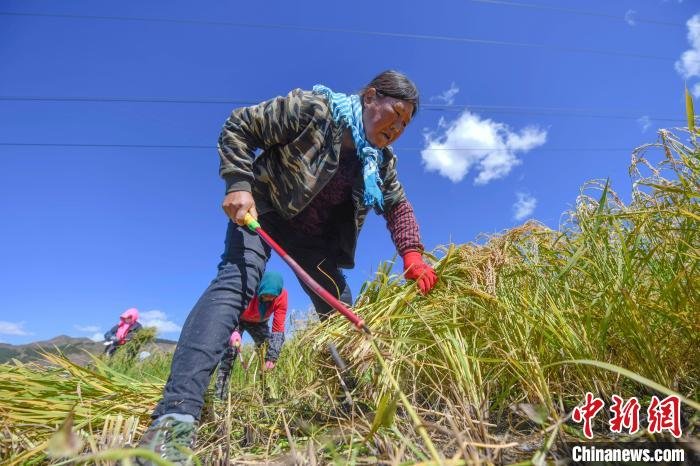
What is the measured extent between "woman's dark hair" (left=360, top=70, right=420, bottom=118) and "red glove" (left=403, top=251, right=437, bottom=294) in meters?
0.64

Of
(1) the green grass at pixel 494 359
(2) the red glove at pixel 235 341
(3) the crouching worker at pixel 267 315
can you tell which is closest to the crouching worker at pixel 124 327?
(3) the crouching worker at pixel 267 315

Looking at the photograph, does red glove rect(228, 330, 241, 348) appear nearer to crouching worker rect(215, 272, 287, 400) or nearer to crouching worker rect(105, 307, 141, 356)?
crouching worker rect(215, 272, 287, 400)

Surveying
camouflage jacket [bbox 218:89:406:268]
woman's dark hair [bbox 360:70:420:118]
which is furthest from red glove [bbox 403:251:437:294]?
woman's dark hair [bbox 360:70:420:118]

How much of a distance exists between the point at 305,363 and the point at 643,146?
3.99 ft

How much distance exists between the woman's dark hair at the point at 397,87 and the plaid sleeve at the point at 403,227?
0.47 meters

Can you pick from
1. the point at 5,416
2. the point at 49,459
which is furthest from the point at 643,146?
the point at 5,416

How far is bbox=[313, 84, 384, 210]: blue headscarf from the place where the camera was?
1.57 m

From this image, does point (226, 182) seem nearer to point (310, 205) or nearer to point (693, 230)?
point (310, 205)

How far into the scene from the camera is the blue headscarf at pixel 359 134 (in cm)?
157

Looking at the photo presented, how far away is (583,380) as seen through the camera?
3.00 feet

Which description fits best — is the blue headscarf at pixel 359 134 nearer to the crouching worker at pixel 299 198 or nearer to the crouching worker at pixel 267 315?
the crouching worker at pixel 299 198

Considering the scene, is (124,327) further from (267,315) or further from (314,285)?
(314,285)

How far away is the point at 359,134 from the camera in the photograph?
5.30 ft

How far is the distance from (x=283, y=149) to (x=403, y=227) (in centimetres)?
70
